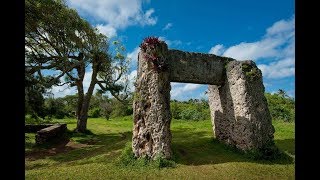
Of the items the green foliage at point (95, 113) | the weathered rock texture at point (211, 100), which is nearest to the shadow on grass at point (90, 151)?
the weathered rock texture at point (211, 100)

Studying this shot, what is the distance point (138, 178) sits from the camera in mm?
11703

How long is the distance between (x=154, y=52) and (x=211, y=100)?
6.13m

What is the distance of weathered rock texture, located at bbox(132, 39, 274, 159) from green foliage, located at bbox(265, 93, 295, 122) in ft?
59.6

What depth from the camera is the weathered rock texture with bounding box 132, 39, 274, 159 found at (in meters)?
13.7

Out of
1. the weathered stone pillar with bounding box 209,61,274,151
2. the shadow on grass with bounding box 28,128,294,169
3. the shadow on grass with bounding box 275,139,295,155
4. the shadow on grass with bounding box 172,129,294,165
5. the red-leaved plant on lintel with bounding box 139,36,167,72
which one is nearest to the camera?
the red-leaved plant on lintel with bounding box 139,36,167,72

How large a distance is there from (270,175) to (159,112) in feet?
18.1

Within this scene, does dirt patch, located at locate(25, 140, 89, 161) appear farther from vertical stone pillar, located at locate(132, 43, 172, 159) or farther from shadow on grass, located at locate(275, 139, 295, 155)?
shadow on grass, located at locate(275, 139, 295, 155)

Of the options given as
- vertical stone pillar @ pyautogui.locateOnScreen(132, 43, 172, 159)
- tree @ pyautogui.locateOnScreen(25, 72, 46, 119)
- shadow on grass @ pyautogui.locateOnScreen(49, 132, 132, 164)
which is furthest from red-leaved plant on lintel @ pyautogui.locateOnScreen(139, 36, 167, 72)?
tree @ pyautogui.locateOnScreen(25, 72, 46, 119)

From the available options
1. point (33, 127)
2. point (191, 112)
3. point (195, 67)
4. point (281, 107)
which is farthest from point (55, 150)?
point (281, 107)

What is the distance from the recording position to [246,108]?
15359 millimetres

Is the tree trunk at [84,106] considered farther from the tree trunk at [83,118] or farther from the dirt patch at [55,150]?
the dirt patch at [55,150]

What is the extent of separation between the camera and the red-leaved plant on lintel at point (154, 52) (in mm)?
14023
